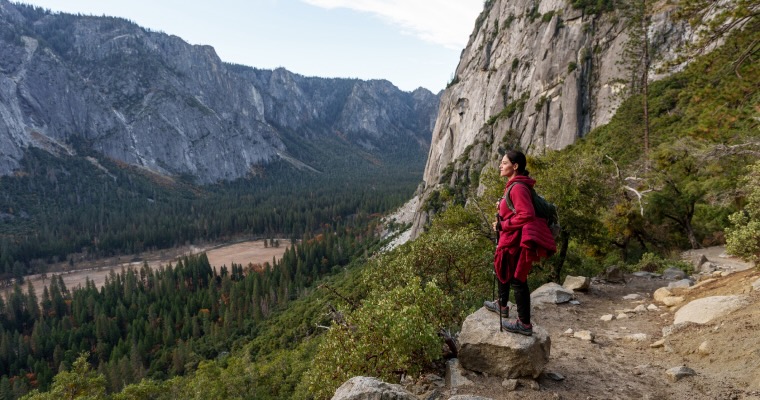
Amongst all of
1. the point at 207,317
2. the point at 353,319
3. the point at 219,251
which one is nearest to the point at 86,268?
the point at 219,251

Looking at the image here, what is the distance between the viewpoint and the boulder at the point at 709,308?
11156mm

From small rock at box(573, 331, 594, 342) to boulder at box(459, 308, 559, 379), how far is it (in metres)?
3.61

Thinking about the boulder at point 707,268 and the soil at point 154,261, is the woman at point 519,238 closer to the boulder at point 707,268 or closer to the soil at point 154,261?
the boulder at point 707,268

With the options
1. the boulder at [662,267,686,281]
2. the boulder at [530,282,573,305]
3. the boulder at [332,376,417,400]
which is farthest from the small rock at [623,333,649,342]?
the boulder at [662,267,686,281]

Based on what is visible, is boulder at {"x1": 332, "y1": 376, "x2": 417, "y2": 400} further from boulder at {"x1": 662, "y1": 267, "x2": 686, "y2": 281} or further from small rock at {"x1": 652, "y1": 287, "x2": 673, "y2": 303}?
boulder at {"x1": 662, "y1": 267, "x2": 686, "y2": 281}

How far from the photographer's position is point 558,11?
94.4 meters

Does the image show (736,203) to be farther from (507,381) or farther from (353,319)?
(353,319)

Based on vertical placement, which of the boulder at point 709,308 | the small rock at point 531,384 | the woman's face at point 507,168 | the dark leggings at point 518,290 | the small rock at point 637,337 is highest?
the woman's face at point 507,168

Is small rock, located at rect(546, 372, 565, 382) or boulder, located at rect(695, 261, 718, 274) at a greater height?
boulder, located at rect(695, 261, 718, 274)

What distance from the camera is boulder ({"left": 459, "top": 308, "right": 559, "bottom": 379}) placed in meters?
8.66

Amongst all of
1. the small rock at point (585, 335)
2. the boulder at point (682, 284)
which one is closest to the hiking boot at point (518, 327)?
the small rock at point (585, 335)

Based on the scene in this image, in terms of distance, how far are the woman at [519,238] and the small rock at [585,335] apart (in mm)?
4248

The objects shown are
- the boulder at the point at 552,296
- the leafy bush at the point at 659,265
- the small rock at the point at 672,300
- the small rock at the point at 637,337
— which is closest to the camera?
the small rock at the point at 637,337

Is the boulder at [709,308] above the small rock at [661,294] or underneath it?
above
